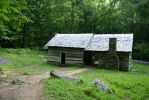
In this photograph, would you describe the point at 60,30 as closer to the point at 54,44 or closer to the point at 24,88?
the point at 54,44

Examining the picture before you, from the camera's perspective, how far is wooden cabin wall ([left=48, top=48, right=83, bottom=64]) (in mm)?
34594

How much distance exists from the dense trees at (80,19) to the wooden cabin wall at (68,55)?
1667 cm

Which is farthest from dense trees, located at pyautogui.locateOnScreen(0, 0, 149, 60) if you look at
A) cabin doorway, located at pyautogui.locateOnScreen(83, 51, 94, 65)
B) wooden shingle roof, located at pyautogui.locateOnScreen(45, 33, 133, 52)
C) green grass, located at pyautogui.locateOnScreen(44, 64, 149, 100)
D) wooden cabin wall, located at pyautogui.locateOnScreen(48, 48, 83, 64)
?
green grass, located at pyautogui.locateOnScreen(44, 64, 149, 100)

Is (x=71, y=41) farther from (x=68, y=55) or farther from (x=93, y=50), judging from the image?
(x=93, y=50)

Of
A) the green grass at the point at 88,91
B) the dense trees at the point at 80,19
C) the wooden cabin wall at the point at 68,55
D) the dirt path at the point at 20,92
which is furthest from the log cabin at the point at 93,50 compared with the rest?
the dirt path at the point at 20,92

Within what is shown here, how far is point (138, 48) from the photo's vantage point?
47562 mm

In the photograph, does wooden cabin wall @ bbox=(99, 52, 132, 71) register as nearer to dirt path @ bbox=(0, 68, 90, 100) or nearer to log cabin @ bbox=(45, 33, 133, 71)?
log cabin @ bbox=(45, 33, 133, 71)

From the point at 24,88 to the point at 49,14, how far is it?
40523mm

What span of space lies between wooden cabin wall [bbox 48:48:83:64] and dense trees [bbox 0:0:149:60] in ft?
54.7

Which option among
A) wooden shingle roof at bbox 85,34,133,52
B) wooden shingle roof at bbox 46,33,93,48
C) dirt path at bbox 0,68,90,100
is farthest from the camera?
wooden shingle roof at bbox 46,33,93,48

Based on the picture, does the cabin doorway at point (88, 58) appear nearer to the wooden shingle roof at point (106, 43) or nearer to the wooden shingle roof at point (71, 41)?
the wooden shingle roof at point (71, 41)

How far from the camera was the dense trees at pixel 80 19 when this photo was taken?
2015 inches

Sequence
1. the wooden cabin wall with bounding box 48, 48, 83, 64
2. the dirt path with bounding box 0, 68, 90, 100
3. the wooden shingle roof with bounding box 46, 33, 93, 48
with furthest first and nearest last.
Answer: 1. the wooden shingle roof with bounding box 46, 33, 93, 48
2. the wooden cabin wall with bounding box 48, 48, 83, 64
3. the dirt path with bounding box 0, 68, 90, 100

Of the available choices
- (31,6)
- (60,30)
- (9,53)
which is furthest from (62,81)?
(60,30)
